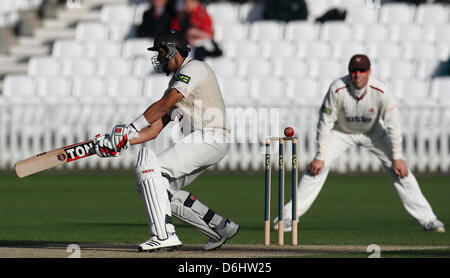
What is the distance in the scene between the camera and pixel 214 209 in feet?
41.0

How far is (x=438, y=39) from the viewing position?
20.1 meters

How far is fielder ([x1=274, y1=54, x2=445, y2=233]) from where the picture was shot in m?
10.1

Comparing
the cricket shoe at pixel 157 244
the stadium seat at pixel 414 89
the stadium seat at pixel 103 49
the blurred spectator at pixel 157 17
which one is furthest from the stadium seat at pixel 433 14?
the cricket shoe at pixel 157 244

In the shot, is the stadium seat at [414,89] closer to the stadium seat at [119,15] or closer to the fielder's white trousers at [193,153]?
the stadium seat at [119,15]

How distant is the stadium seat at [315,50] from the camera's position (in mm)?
20172

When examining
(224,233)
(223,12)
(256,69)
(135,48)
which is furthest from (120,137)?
(223,12)

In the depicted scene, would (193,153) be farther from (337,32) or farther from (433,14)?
(433,14)

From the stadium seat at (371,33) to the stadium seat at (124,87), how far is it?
4392 millimetres

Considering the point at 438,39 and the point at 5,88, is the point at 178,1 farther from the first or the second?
the point at 438,39

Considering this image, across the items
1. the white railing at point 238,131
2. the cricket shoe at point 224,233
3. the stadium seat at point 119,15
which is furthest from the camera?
the stadium seat at point 119,15

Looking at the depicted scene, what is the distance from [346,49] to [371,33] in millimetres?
737
